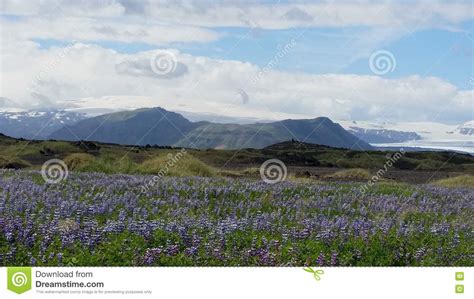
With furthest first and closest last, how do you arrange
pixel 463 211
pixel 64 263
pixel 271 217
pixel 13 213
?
1. pixel 463 211
2. pixel 271 217
3. pixel 13 213
4. pixel 64 263

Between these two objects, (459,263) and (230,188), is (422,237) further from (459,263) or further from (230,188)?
(230,188)

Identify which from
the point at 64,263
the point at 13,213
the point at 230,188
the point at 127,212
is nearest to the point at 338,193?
the point at 230,188

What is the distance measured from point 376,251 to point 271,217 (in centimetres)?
294

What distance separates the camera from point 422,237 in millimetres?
11672
